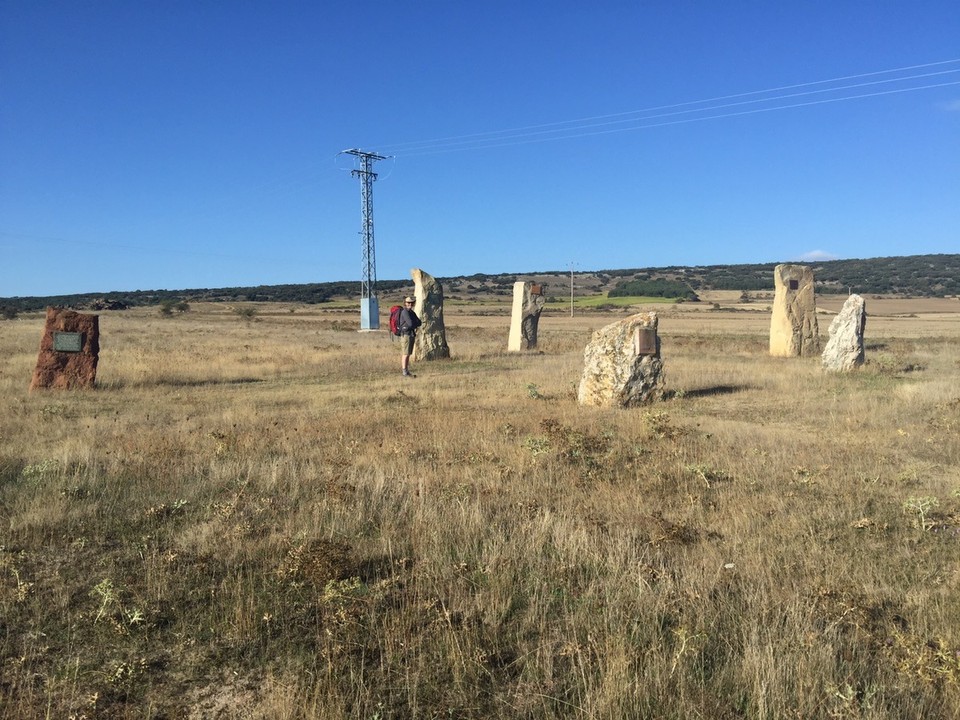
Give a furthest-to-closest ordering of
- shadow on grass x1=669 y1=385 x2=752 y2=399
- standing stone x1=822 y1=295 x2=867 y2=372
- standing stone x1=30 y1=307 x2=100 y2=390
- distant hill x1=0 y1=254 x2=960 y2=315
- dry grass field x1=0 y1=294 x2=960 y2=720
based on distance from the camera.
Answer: distant hill x1=0 y1=254 x2=960 y2=315 → standing stone x1=822 y1=295 x2=867 y2=372 → standing stone x1=30 y1=307 x2=100 y2=390 → shadow on grass x1=669 y1=385 x2=752 y2=399 → dry grass field x1=0 y1=294 x2=960 y2=720

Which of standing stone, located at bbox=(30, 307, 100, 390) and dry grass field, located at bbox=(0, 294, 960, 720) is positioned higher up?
standing stone, located at bbox=(30, 307, 100, 390)

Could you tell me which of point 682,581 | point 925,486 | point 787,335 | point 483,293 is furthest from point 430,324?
point 483,293

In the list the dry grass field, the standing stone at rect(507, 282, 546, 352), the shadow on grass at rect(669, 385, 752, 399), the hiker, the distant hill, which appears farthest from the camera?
the distant hill

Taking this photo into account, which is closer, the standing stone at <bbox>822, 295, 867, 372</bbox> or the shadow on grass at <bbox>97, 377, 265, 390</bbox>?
the shadow on grass at <bbox>97, 377, 265, 390</bbox>

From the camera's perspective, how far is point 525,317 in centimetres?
2372

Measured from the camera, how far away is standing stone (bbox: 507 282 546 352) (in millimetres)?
23688

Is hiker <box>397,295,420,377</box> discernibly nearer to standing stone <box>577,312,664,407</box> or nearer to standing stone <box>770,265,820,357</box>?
standing stone <box>577,312,664,407</box>

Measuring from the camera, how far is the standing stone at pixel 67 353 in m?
13.4

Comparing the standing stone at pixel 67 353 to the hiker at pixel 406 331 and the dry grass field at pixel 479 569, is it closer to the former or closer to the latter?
the dry grass field at pixel 479 569

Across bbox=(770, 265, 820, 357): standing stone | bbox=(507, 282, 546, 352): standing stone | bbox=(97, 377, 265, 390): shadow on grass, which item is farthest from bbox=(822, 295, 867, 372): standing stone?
bbox=(97, 377, 265, 390): shadow on grass

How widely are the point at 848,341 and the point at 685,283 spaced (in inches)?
4008

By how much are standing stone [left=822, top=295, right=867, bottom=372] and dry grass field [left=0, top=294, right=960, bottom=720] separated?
7.29 meters

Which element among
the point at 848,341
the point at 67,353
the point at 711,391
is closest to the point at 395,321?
the point at 67,353

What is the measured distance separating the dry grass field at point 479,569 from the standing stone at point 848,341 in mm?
7293
